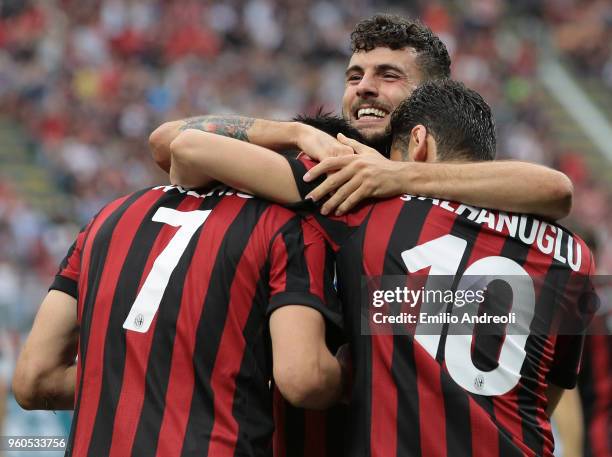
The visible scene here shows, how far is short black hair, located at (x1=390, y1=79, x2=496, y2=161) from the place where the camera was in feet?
11.4

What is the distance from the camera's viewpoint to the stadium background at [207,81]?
14211 mm

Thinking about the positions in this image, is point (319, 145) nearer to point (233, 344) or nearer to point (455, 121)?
point (455, 121)

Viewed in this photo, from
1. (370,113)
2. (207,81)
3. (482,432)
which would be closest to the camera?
(482,432)

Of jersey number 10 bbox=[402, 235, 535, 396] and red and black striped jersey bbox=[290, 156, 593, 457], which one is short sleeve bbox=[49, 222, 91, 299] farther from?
jersey number 10 bbox=[402, 235, 535, 396]

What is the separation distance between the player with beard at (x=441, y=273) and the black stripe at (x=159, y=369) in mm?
399

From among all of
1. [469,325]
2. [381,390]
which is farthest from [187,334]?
[469,325]

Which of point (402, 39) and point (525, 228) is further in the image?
point (402, 39)

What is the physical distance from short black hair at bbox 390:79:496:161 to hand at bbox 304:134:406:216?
0.20 meters

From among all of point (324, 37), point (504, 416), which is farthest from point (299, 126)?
point (324, 37)

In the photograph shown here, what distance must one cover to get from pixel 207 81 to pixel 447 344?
13.7 m

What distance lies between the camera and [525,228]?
339 centimetres

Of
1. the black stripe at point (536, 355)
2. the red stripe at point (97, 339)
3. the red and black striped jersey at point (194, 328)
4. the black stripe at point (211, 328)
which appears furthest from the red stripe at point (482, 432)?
the red stripe at point (97, 339)

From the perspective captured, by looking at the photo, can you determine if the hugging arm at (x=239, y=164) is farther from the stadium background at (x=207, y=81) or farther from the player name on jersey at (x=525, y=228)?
the stadium background at (x=207, y=81)

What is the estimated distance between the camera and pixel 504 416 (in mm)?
3254
